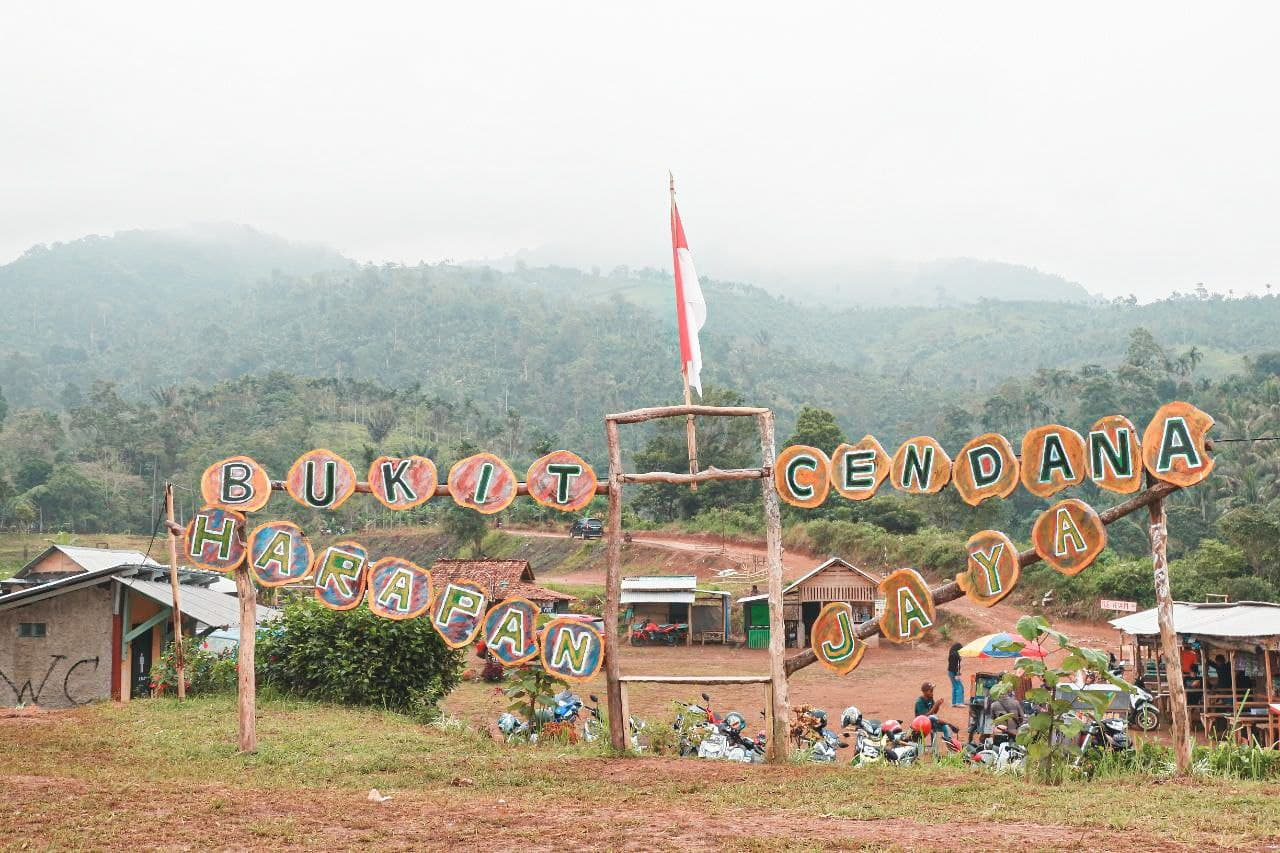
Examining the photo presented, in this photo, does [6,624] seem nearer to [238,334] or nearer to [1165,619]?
[1165,619]

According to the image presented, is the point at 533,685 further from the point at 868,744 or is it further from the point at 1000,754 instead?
the point at 1000,754

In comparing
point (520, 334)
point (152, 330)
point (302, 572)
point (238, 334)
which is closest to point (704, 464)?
point (302, 572)

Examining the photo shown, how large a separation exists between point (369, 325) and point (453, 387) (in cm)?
2322

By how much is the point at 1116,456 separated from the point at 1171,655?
5.43 ft

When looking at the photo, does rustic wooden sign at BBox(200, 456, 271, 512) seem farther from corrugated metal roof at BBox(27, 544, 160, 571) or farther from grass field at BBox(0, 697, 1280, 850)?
corrugated metal roof at BBox(27, 544, 160, 571)

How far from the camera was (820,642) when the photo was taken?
31.2 feet

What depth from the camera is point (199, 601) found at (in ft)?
56.5

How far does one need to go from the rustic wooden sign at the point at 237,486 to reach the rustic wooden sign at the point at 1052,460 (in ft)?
22.0

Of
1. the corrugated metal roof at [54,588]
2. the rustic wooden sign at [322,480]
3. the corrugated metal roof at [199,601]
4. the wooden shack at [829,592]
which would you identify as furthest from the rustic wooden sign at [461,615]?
the wooden shack at [829,592]

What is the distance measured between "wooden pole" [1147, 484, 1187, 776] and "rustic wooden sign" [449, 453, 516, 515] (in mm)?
5403

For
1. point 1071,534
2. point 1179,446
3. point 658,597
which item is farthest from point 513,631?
point 658,597

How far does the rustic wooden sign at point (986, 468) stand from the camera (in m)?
8.86

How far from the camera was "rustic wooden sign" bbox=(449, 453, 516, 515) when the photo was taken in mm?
9742

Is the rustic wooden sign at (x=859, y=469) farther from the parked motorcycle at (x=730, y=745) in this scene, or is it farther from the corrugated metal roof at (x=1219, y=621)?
the corrugated metal roof at (x=1219, y=621)
